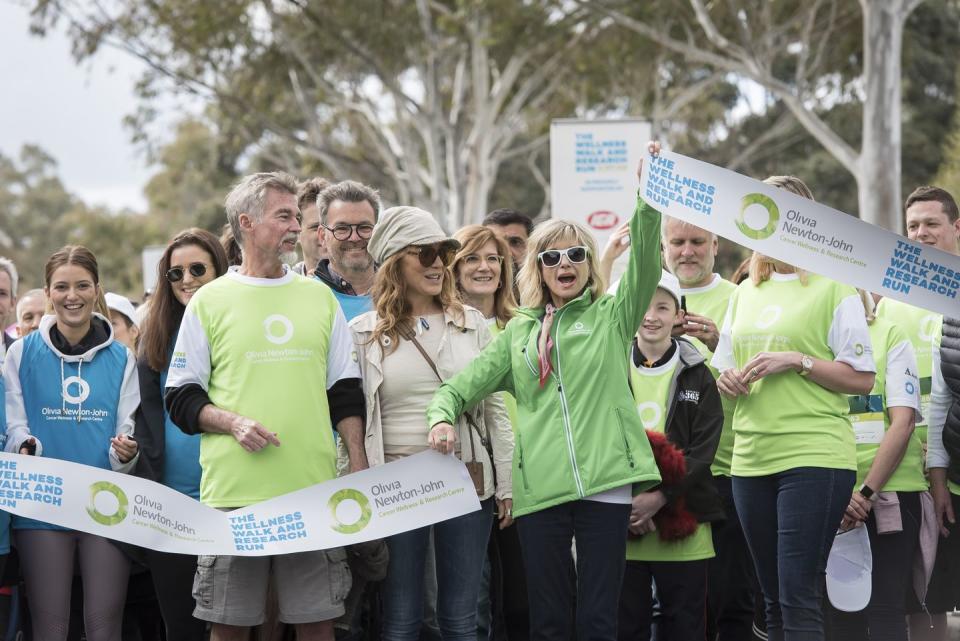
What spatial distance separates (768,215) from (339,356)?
181cm

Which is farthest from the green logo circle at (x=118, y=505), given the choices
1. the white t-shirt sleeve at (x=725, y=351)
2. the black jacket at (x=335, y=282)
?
the white t-shirt sleeve at (x=725, y=351)

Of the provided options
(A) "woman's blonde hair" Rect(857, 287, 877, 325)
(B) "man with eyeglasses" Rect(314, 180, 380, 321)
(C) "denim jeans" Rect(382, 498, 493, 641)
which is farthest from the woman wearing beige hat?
(A) "woman's blonde hair" Rect(857, 287, 877, 325)

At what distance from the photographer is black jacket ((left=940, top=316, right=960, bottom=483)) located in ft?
19.4

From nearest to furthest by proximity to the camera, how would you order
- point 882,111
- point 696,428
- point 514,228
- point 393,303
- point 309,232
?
point 393,303, point 696,428, point 309,232, point 514,228, point 882,111

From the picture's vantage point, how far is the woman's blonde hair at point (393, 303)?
17.6 feet

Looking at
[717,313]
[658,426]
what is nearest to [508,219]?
[717,313]

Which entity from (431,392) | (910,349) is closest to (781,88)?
(910,349)

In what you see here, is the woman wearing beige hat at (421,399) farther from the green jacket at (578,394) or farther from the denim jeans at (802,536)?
the denim jeans at (802,536)

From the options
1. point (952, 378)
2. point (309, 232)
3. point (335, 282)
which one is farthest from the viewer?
point (309, 232)

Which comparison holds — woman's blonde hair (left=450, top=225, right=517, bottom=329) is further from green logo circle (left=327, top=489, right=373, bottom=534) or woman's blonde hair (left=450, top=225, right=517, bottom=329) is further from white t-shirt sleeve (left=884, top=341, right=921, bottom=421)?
white t-shirt sleeve (left=884, top=341, right=921, bottom=421)

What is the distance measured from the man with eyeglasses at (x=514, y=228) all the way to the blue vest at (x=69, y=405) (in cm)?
268

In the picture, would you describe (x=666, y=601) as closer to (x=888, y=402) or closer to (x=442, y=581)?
(x=442, y=581)

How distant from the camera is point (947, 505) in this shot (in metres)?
6.18

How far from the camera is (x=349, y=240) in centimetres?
613
